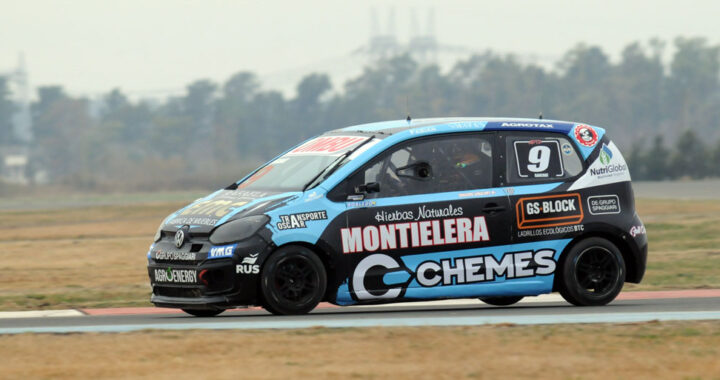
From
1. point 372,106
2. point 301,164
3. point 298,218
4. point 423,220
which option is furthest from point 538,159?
point 372,106

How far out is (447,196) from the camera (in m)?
9.84

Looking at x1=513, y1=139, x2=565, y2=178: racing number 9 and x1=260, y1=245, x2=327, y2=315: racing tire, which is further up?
x1=513, y1=139, x2=565, y2=178: racing number 9

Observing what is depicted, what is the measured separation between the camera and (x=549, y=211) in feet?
33.4

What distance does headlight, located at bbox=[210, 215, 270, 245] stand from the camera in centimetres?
909

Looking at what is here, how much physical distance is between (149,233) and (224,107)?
3966 inches

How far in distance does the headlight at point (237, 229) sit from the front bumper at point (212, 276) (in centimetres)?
6

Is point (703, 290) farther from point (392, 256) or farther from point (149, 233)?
point (149, 233)

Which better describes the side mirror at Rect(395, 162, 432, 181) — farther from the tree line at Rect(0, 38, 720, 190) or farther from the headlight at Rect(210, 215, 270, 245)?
the tree line at Rect(0, 38, 720, 190)

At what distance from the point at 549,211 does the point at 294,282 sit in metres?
2.52

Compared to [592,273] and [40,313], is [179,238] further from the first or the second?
[592,273]

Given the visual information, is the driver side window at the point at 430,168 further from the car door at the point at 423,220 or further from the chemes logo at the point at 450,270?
the chemes logo at the point at 450,270

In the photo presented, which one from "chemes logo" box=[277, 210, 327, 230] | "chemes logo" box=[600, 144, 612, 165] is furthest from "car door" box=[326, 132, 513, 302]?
"chemes logo" box=[600, 144, 612, 165]

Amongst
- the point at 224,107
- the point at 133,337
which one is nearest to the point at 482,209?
the point at 133,337

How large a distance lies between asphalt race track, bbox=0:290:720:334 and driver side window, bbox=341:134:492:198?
3.68 feet
